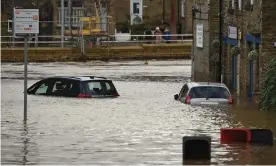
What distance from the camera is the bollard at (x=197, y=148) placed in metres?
22.3

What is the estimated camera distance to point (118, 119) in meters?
32.8

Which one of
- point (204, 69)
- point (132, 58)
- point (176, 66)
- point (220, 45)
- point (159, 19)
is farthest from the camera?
point (159, 19)

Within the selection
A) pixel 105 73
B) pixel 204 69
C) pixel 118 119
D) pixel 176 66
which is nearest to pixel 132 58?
pixel 176 66

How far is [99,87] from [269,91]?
834cm

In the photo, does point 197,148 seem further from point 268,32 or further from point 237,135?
point 268,32

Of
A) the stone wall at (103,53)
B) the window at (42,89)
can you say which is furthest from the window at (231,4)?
the stone wall at (103,53)

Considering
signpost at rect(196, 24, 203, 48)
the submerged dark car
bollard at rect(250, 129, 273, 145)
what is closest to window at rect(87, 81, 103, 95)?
the submerged dark car

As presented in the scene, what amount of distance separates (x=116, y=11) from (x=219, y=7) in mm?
52154

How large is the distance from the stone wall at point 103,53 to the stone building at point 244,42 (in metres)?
26.0

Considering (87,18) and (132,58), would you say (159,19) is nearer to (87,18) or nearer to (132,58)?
(87,18)

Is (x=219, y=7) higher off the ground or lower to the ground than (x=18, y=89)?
higher

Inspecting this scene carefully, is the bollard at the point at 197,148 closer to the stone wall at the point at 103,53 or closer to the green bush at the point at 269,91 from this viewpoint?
the green bush at the point at 269,91

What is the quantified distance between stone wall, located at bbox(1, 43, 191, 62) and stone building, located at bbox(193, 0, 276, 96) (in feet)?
85.4

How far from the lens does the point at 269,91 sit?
3791 centimetres
